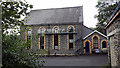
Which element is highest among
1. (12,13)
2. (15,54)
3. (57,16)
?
(57,16)

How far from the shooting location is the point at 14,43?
3.36 meters

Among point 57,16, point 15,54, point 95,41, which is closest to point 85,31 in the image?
point 95,41

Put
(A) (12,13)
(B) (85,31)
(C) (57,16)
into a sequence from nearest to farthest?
(A) (12,13) → (B) (85,31) → (C) (57,16)

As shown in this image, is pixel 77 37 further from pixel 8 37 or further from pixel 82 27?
pixel 8 37

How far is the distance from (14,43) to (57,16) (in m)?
21.7

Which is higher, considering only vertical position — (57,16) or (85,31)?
(57,16)

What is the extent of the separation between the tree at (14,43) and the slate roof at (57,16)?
61.3 feet

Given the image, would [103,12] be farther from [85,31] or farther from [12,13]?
[12,13]

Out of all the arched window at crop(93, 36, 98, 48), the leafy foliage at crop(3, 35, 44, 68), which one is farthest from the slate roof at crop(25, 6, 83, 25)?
the leafy foliage at crop(3, 35, 44, 68)

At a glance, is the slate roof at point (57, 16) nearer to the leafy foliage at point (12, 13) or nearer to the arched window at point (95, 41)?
the arched window at point (95, 41)

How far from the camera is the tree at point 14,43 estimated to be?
9.34 ft

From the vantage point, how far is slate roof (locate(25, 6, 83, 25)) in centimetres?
2277

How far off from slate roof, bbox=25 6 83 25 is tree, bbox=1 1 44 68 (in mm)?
18698

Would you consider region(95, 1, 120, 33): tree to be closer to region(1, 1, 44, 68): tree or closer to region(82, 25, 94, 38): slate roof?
region(82, 25, 94, 38): slate roof
